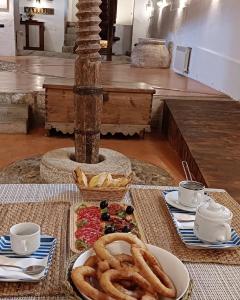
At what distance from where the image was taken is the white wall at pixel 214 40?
4.69m

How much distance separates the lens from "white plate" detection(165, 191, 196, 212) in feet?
4.22

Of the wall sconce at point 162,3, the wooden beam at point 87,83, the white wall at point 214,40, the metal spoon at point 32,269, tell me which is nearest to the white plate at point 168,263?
the metal spoon at point 32,269

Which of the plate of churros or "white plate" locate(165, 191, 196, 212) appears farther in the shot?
"white plate" locate(165, 191, 196, 212)

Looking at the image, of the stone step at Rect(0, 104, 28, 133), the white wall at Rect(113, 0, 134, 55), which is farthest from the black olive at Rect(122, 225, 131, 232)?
the white wall at Rect(113, 0, 134, 55)

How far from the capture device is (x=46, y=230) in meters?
1.14

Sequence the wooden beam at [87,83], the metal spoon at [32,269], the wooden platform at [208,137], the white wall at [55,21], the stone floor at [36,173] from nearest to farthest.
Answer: the metal spoon at [32,269] → the wooden beam at [87,83] → the wooden platform at [208,137] → the stone floor at [36,173] → the white wall at [55,21]

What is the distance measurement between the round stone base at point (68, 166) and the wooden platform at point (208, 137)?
550mm

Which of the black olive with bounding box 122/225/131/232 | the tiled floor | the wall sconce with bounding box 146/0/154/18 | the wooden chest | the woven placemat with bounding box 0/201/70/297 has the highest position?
the wall sconce with bounding box 146/0/154/18

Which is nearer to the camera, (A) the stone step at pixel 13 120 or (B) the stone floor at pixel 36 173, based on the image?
(B) the stone floor at pixel 36 173

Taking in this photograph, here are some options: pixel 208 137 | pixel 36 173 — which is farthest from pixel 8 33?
pixel 208 137

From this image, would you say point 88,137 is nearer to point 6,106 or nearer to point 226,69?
point 6,106

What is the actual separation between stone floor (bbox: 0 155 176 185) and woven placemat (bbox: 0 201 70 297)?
149cm

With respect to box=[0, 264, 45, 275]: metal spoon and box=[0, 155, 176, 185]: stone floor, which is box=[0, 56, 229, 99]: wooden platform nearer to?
box=[0, 155, 176, 185]: stone floor

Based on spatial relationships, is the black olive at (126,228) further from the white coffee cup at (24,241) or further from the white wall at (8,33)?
the white wall at (8,33)
